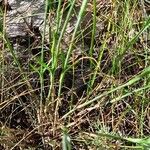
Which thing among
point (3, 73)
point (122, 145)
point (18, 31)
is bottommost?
point (122, 145)

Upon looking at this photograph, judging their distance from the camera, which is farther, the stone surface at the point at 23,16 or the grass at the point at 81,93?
the stone surface at the point at 23,16

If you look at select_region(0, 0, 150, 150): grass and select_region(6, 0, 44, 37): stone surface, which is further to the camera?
select_region(6, 0, 44, 37): stone surface

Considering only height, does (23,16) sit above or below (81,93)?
above

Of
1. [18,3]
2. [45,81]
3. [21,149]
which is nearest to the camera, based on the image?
[21,149]

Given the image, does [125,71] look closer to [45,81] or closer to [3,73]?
[45,81]

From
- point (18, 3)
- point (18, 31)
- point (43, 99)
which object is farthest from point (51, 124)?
point (18, 3)

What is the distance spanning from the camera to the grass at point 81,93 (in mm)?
1193

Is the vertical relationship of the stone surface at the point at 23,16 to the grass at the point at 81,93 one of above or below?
above

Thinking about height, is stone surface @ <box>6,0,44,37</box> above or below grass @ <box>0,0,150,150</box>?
above

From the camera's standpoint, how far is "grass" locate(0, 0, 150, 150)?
1.19 meters

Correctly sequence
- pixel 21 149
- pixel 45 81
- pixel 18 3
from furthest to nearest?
pixel 18 3 < pixel 45 81 < pixel 21 149

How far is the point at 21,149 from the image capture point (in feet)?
3.88

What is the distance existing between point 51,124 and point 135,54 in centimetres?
36

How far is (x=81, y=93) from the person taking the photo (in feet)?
4.31
